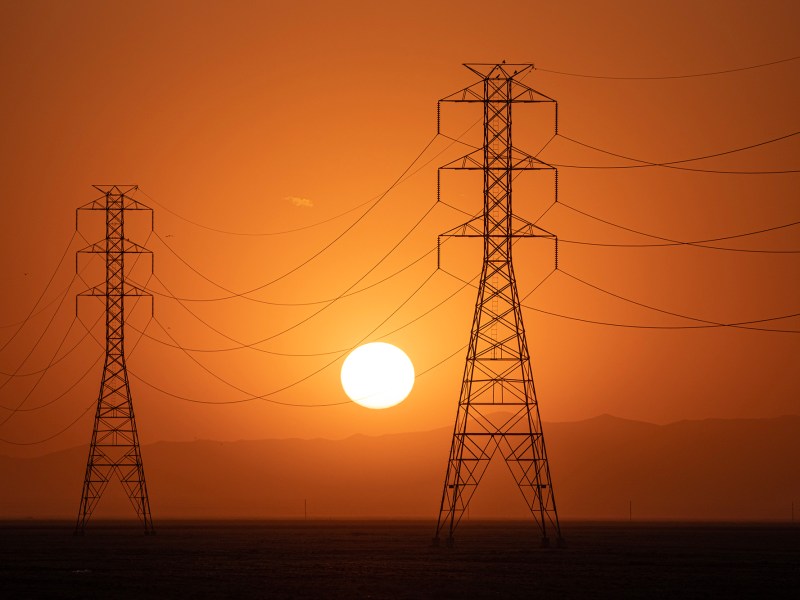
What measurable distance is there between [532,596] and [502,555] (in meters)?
34.6

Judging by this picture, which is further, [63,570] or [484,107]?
[484,107]

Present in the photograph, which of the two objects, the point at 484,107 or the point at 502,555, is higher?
the point at 484,107

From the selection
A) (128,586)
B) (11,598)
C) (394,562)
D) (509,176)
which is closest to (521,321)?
(509,176)

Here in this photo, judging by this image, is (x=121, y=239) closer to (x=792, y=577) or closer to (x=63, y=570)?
(x=63, y=570)

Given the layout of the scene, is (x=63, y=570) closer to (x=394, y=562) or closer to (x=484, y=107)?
(x=394, y=562)

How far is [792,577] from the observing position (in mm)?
70375

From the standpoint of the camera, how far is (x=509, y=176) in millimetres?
84250

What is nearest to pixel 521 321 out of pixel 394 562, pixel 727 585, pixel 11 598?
pixel 394 562

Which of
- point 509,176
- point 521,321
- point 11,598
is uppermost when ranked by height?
point 509,176

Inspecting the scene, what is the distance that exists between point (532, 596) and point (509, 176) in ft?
111

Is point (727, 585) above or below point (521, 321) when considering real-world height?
below

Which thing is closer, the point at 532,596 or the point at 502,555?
the point at 532,596

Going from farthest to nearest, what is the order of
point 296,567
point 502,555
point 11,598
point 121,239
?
point 121,239
point 502,555
point 296,567
point 11,598

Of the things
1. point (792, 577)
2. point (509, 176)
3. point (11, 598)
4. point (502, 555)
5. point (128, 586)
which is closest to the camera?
point (11, 598)
